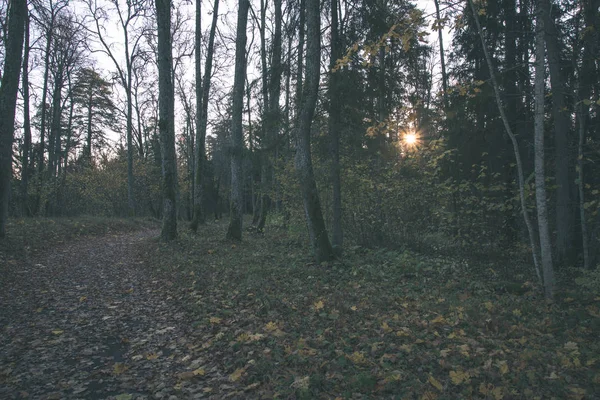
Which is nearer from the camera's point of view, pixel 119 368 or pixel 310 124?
pixel 119 368

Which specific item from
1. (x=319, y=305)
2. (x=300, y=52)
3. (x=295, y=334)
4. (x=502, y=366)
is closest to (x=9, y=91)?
(x=300, y=52)

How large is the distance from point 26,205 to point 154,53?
32.2 ft

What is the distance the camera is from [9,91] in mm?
10453

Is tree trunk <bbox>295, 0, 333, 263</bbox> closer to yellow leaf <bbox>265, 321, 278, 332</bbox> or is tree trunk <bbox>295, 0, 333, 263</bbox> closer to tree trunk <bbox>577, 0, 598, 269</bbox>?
yellow leaf <bbox>265, 321, 278, 332</bbox>

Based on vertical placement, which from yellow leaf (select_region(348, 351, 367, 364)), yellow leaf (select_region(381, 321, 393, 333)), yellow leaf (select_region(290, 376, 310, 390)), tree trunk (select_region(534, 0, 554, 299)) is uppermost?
tree trunk (select_region(534, 0, 554, 299))

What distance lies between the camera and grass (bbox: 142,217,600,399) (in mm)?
3494

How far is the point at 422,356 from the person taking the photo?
403 centimetres

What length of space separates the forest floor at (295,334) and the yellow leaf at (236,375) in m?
0.01

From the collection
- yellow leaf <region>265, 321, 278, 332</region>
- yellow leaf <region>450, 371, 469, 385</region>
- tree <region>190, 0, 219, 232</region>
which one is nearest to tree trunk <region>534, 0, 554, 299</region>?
yellow leaf <region>450, 371, 469, 385</region>

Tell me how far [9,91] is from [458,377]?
13305mm

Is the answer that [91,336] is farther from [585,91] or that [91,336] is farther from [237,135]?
[585,91]

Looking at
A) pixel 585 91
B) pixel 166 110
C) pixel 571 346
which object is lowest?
pixel 571 346

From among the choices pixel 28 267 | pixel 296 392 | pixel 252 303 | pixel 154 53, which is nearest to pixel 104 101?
pixel 154 53

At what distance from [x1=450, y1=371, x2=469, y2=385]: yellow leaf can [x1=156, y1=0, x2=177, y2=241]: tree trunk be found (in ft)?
37.7
